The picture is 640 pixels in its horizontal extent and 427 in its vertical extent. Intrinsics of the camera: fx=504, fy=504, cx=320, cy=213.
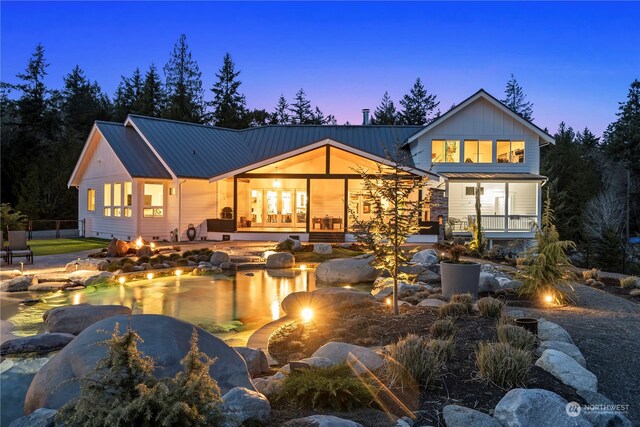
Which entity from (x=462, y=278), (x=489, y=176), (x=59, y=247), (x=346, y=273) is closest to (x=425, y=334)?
Result: (x=462, y=278)

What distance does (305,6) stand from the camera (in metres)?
18.3

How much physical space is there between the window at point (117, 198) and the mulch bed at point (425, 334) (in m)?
19.0

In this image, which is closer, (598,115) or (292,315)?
(292,315)

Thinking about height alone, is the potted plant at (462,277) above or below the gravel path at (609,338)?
above

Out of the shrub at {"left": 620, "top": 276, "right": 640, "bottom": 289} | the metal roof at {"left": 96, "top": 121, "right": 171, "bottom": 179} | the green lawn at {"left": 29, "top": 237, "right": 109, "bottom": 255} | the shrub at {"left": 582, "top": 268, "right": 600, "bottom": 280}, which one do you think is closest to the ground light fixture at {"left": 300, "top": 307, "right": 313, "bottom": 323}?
the shrub at {"left": 620, "top": 276, "right": 640, "bottom": 289}

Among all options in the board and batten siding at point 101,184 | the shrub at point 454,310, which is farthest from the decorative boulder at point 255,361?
the board and batten siding at point 101,184

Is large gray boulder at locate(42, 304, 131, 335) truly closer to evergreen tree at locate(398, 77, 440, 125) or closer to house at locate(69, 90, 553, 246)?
house at locate(69, 90, 553, 246)

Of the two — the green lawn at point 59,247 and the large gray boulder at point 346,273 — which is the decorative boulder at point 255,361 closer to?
the large gray boulder at point 346,273

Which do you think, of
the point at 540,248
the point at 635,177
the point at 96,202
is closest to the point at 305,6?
the point at 540,248

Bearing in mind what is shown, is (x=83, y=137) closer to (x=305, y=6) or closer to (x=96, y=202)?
(x=96, y=202)

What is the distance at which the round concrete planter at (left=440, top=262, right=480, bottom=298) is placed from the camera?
955cm

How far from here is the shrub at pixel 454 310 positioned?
25.1ft

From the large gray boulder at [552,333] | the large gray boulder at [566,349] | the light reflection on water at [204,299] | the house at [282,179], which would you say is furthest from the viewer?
the house at [282,179]

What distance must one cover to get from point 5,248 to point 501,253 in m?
16.5
